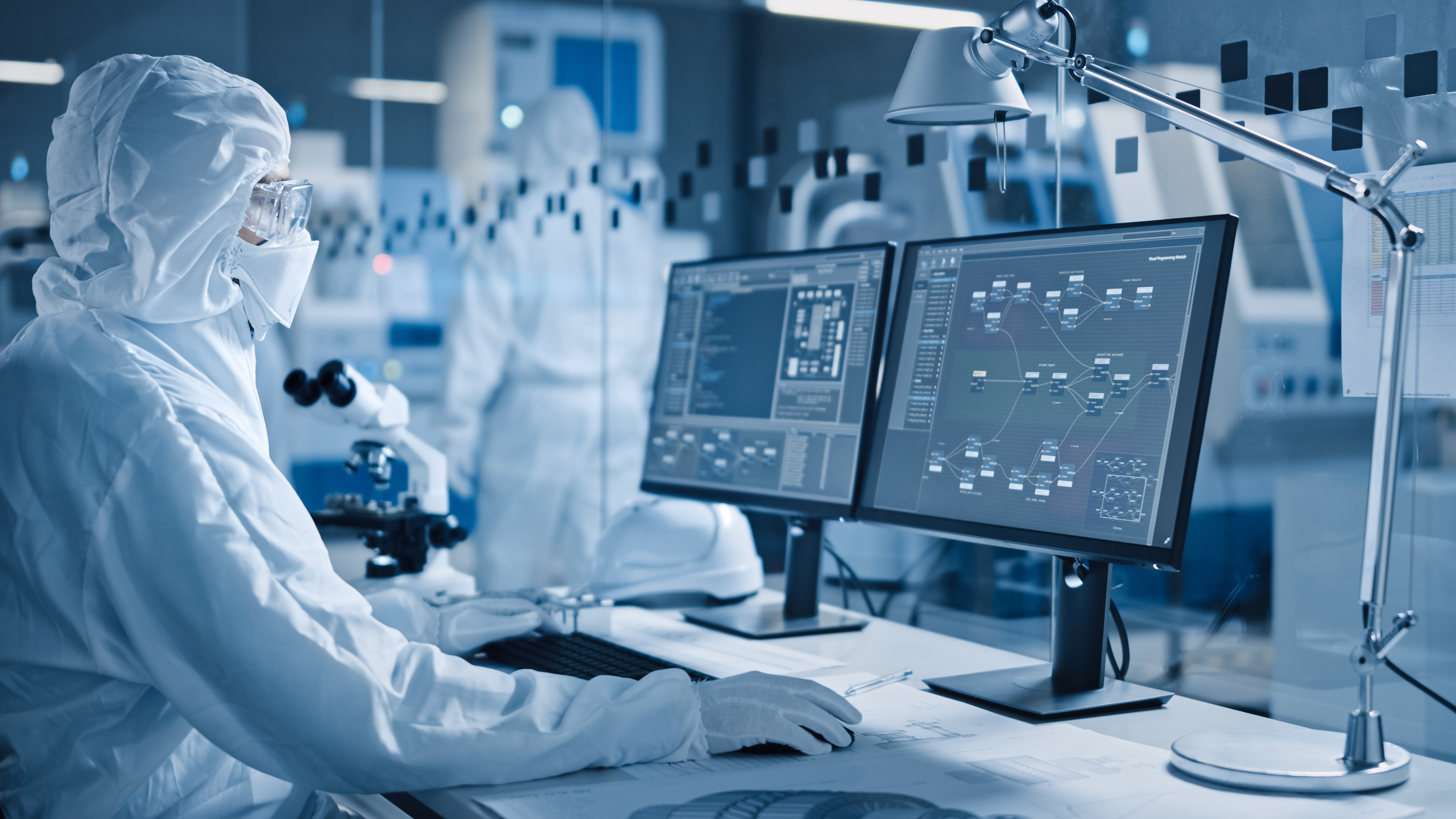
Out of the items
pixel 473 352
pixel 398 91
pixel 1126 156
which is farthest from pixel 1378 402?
pixel 398 91

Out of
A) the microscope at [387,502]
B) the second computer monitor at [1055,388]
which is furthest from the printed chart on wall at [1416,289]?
the microscope at [387,502]

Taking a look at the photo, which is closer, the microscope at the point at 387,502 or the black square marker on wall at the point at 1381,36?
the black square marker on wall at the point at 1381,36

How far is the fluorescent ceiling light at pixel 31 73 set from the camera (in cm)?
328

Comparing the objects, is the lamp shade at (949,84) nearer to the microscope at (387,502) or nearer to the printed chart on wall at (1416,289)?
the printed chart on wall at (1416,289)

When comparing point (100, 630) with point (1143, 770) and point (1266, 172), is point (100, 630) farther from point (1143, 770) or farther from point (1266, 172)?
point (1266, 172)

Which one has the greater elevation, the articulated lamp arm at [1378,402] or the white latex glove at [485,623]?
the articulated lamp arm at [1378,402]

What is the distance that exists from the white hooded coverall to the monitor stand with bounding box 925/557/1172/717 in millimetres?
388

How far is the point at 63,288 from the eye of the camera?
1164mm

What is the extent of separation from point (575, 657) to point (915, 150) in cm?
107

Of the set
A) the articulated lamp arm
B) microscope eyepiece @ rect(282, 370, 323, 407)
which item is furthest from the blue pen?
microscope eyepiece @ rect(282, 370, 323, 407)

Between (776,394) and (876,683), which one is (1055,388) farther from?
(776,394)

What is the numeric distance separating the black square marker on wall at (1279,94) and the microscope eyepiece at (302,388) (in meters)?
1.38

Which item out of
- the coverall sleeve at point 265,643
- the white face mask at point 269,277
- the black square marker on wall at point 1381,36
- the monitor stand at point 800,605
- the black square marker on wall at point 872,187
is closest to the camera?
the coverall sleeve at point 265,643

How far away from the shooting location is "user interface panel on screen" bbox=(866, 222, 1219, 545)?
1215 millimetres
